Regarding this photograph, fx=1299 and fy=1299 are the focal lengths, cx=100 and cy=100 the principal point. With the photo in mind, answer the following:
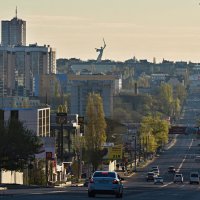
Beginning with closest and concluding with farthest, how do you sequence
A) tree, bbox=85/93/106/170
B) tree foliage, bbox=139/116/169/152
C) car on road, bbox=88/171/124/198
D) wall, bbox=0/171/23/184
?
car on road, bbox=88/171/124/198 < wall, bbox=0/171/23/184 < tree, bbox=85/93/106/170 < tree foliage, bbox=139/116/169/152

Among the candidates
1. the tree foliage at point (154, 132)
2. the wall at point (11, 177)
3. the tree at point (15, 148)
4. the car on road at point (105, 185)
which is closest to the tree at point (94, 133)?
the tree foliage at point (154, 132)

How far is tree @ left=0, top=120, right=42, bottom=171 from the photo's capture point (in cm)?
7150

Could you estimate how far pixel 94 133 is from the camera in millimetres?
128250

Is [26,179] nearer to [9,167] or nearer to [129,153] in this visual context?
[9,167]

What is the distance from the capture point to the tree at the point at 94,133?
118 metres

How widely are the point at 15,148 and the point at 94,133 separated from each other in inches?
2216

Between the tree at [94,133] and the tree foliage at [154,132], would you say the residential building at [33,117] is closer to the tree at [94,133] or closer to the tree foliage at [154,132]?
the tree at [94,133]

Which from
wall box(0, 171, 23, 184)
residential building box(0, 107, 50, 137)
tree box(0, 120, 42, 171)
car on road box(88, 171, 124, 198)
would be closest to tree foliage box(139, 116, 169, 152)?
residential building box(0, 107, 50, 137)

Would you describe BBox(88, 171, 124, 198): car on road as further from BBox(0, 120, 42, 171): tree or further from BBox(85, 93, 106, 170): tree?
BBox(85, 93, 106, 170): tree

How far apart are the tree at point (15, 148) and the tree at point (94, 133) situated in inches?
1676

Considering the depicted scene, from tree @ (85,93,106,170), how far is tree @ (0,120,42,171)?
4258 centimetres

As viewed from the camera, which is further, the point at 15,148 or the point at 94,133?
the point at 94,133

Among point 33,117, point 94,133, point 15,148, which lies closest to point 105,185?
point 15,148

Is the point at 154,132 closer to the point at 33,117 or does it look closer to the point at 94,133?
the point at 94,133
